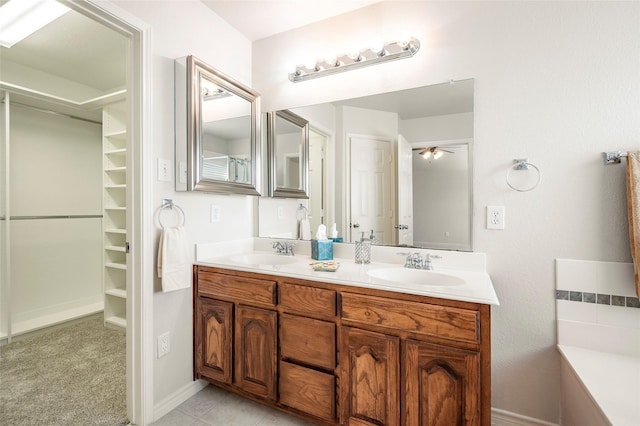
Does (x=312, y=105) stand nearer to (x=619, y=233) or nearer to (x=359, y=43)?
(x=359, y=43)

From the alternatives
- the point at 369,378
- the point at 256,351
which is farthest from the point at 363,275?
the point at 256,351

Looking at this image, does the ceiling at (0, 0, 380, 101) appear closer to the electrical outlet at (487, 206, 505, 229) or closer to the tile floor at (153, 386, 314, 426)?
the electrical outlet at (487, 206, 505, 229)

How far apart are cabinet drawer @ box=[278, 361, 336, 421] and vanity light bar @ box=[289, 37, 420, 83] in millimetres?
1827

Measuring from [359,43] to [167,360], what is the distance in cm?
231

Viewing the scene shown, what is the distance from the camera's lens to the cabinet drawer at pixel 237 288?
1.56 metres

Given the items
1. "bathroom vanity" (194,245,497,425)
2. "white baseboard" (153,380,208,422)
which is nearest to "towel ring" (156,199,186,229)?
"bathroom vanity" (194,245,497,425)

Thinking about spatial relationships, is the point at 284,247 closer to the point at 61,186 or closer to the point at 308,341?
the point at 308,341

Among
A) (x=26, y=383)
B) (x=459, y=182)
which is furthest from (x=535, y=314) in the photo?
(x=26, y=383)

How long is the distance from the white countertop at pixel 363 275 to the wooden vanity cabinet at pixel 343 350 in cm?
3

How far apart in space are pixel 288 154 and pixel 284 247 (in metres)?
0.72

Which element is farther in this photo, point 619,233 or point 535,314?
point 535,314

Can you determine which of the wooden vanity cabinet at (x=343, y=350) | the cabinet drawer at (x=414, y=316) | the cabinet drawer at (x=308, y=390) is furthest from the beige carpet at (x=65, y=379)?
the cabinet drawer at (x=414, y=316)

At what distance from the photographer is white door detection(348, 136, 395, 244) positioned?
1.84 meters

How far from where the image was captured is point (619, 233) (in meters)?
1.35
